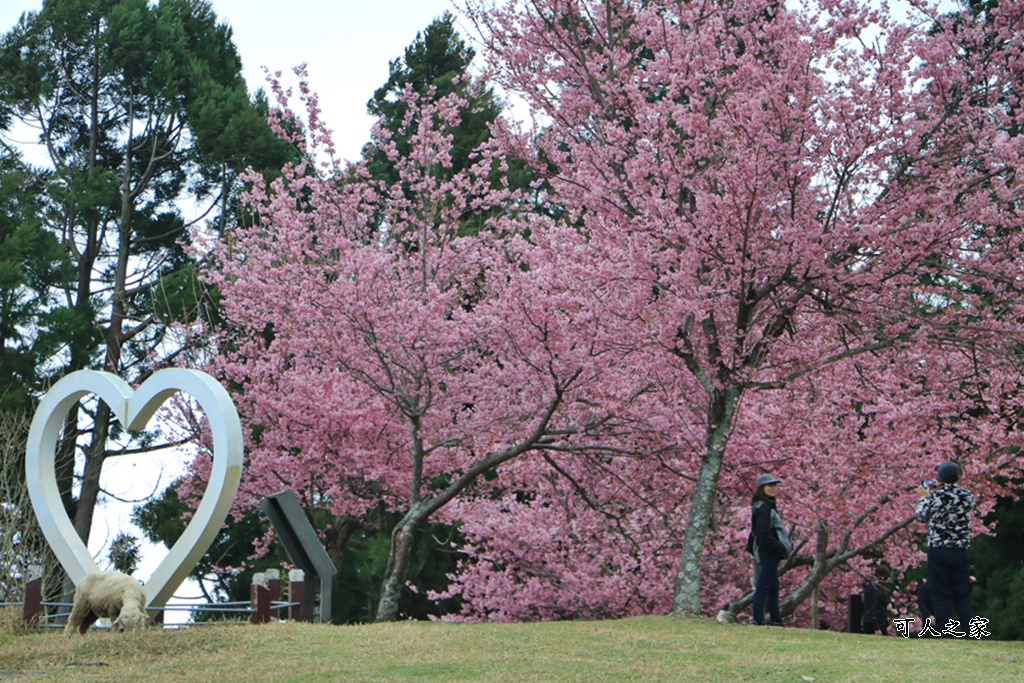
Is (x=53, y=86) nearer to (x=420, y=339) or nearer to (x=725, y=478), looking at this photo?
(x=420, y=339)

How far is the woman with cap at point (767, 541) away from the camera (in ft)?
32.4

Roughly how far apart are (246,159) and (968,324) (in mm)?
16973

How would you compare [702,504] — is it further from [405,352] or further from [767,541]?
[405,352]

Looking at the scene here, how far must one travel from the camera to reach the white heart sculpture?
966cm

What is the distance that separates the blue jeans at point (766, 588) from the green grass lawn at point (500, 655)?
37 cm

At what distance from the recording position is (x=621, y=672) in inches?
292

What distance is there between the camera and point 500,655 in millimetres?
8016

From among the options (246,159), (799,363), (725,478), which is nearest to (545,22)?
(799,363)

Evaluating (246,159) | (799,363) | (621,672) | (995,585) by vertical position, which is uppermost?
(246,159)

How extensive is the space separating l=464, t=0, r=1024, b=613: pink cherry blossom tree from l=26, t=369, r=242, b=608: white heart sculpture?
427 centimetres

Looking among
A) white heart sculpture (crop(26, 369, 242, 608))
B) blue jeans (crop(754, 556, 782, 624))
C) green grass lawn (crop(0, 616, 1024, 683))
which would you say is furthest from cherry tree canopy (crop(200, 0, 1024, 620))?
white heart sculpture (crop(26, 369, 242, 608))

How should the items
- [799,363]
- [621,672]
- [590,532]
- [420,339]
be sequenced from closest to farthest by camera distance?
1. [621,672]
2. [799,363]
3. [420,339]
4. [590,532]

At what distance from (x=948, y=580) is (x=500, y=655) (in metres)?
3.71

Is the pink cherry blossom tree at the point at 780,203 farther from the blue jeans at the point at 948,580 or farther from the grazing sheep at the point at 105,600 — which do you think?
the grazing sheep at the point at 105,600
